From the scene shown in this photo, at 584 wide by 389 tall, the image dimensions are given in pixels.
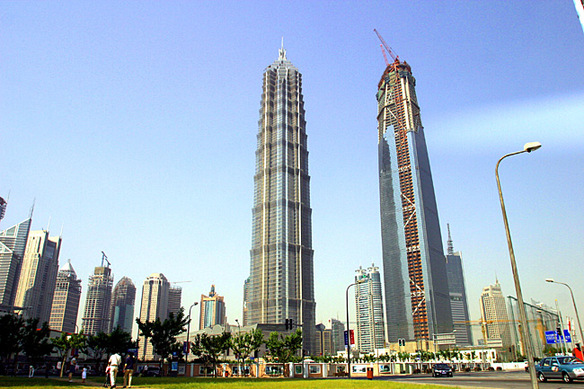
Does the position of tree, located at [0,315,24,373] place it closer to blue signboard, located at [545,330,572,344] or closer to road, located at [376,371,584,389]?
road, located at [376,371,584,389]

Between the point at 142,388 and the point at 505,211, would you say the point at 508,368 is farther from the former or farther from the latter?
the point at 142,388

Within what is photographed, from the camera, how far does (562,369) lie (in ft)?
97.8

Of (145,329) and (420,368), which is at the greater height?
(145,329)

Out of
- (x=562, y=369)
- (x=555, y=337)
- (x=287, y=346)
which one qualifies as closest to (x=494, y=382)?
(x=562, y=369)

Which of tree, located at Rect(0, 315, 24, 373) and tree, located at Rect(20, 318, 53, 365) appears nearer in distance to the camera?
tree, located at Rect(0, 315, 24, 373)

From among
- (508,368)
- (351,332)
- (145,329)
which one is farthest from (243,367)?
(508,368)

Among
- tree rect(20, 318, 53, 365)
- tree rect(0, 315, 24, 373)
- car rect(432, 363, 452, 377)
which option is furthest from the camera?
tree rect(20, 318, 53, 365)

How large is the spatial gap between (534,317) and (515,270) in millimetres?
109006

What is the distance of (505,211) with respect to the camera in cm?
2088

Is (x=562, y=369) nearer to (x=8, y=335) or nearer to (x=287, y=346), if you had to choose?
(x=287, y=346)

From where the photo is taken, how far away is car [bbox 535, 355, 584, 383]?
28797 millimetres

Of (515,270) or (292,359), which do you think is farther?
(292,359)

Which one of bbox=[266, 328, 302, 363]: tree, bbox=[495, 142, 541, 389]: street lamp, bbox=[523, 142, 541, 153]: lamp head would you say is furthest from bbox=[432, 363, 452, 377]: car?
bbox=[523, 142, 541, 153]: lamp head

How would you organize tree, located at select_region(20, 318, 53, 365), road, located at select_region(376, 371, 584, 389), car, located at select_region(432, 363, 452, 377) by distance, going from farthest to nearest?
tree, located at select_region(20, 318, 53, 365) < car, located at select_region(432, 363, 452, 377) < road, located at select_region(376, 371, 584, 389)
